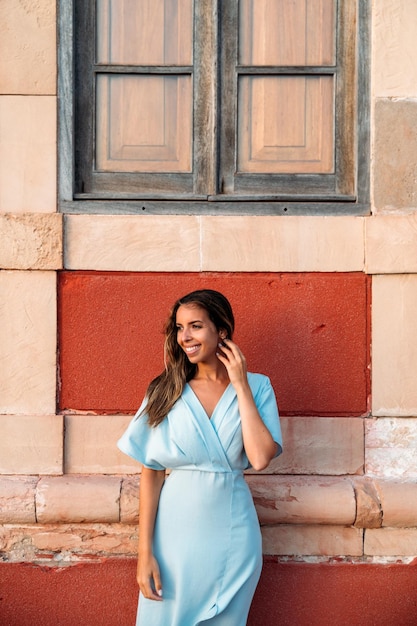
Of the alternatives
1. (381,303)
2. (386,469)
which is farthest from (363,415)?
(381,303)

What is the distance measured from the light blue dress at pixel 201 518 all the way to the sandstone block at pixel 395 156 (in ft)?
4.26

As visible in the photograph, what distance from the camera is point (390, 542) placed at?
3621 millimetres

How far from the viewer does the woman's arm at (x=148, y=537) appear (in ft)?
10.00

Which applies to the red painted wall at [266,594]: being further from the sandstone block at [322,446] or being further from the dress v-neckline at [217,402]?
the dress v-neckline at [217,402]

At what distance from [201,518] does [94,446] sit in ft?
2.82

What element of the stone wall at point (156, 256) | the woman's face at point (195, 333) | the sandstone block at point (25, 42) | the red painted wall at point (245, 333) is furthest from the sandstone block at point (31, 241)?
the woman's face at point (195, 333)

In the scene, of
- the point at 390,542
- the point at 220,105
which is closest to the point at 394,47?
the point at 220,105

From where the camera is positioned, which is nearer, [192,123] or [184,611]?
[184,611]

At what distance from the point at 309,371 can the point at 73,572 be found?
1499mm

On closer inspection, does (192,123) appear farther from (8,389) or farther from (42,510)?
(42,510)

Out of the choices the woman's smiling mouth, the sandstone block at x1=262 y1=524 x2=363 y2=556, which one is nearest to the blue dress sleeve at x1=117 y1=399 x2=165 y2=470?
the woman's smiling mouth

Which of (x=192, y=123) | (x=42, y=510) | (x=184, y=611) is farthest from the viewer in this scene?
(x=192, y=123)

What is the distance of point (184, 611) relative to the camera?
304 centimetres

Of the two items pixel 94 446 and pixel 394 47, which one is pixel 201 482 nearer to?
pixel 94 446
